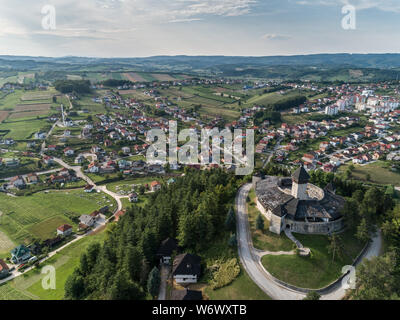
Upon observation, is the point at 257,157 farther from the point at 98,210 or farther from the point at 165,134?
the point at 98,210

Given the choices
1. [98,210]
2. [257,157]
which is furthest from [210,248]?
Answer: [257,157]

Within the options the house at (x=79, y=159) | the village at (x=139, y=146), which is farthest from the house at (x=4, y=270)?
the house at (x=79, y=159)

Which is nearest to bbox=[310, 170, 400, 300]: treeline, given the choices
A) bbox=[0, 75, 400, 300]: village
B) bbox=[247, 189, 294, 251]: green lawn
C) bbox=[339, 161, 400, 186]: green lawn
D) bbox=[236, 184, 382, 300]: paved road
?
bbox=[236, 184, 382, 300]: paved road

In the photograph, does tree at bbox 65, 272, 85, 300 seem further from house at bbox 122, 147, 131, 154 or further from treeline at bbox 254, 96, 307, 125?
treeline at bbox 254, 96, 307, 125

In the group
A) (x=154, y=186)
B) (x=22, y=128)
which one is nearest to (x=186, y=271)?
(x=154, y=186)

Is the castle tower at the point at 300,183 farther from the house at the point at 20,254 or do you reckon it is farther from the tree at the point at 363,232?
the house at the point at 20,254

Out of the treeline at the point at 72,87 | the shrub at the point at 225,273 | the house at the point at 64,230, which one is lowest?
the house at the point at 64,230
